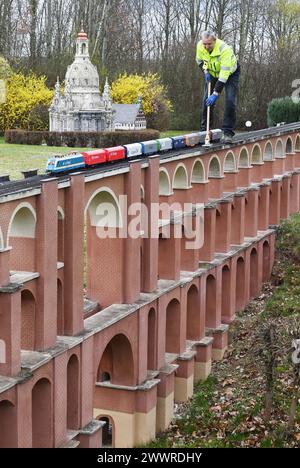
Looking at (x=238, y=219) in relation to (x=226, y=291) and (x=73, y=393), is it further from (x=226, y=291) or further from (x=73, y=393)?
(x=73, y=393)

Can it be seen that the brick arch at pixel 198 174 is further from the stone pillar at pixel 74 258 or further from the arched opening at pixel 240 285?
the stone pillar at pixel 74 258

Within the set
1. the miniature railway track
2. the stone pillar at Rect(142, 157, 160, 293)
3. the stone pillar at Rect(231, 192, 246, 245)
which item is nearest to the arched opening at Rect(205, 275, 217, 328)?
the stone pillar at Rect(231, 192, 246, 245)

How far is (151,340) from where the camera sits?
91.4 feet

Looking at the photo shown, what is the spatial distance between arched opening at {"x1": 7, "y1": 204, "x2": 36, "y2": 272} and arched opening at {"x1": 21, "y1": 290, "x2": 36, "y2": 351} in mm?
713

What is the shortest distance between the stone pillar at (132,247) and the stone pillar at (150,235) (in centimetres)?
99

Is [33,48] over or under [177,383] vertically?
over

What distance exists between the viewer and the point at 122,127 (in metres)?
64.2

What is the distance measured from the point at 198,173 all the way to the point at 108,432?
984 centimetres

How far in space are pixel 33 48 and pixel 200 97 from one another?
15067 mm

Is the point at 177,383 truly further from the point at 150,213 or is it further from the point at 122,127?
the point at 122,127

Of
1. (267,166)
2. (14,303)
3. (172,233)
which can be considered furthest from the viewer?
(267,166)

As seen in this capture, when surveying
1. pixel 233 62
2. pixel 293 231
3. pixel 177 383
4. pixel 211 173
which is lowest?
pixel 177 383

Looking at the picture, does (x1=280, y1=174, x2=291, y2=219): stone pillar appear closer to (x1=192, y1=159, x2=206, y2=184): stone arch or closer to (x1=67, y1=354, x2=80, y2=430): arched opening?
(x1=192, y1=159, x2=206, y2=184): stone arch
